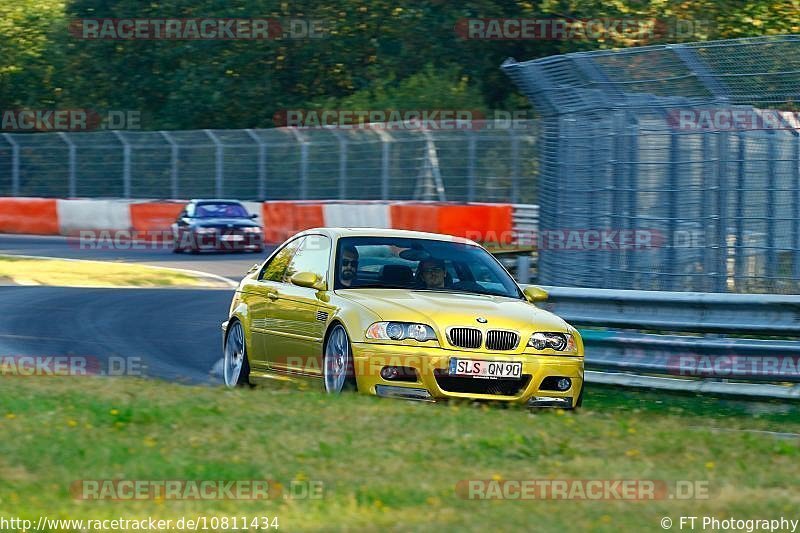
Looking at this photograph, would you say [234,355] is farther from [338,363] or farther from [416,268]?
[338,363]

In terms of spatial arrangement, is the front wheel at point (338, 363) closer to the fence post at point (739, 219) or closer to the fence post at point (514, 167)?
the fence post at point (739, 219)

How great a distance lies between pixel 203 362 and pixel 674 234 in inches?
178

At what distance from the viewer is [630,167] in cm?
1413

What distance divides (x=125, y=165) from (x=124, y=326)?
22.1m

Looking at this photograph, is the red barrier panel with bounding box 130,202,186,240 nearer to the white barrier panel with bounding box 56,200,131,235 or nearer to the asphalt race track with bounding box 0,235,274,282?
the white barrier panel with bounding box 56,200,131,235

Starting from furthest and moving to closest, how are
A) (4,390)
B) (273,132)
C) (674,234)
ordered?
(273,132), (674,234), (4,390)

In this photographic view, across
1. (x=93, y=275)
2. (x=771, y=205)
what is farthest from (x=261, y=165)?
(x=771, y=205)

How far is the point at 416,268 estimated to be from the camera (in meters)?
11.0

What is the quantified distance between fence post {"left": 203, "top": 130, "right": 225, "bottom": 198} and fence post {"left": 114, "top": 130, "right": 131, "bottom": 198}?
241 centimetres

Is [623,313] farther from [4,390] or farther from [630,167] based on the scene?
[4,390]

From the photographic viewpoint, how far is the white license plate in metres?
9.71

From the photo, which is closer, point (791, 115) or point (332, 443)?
point (332, 443)

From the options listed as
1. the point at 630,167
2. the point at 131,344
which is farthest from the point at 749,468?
the point at 131,344

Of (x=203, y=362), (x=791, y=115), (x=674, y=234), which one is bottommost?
(x=203, y=362)
